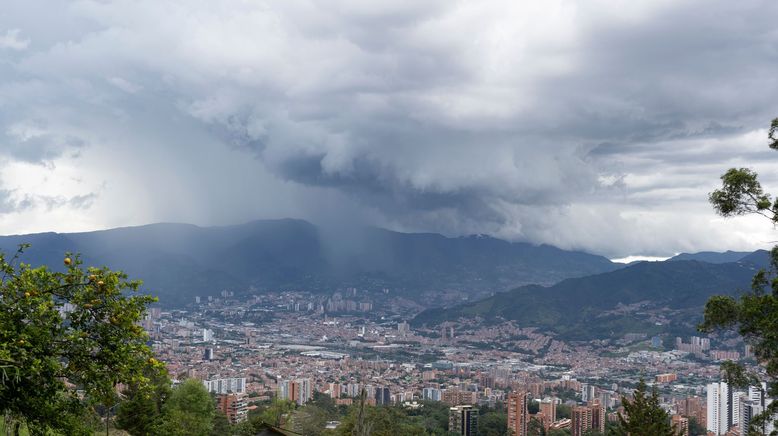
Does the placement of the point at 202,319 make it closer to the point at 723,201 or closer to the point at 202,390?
the point at 202,390

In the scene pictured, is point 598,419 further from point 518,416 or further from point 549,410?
point 549,410

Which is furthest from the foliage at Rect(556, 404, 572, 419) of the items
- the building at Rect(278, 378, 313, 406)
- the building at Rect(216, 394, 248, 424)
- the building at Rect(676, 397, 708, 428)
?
the building at Rect(216, 394, 248, 424)

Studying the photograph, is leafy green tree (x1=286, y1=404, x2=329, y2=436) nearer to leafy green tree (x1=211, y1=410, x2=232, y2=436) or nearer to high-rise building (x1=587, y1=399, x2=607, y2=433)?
leafy green tree (x1=211, y1=410, x2=232, y2=436)

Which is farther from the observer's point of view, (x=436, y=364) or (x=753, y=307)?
(x=436, y=364)

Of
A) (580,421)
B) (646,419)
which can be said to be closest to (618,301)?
(580,421)

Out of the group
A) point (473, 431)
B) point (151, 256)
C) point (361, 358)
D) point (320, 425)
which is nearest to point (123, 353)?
point (320, 425)
